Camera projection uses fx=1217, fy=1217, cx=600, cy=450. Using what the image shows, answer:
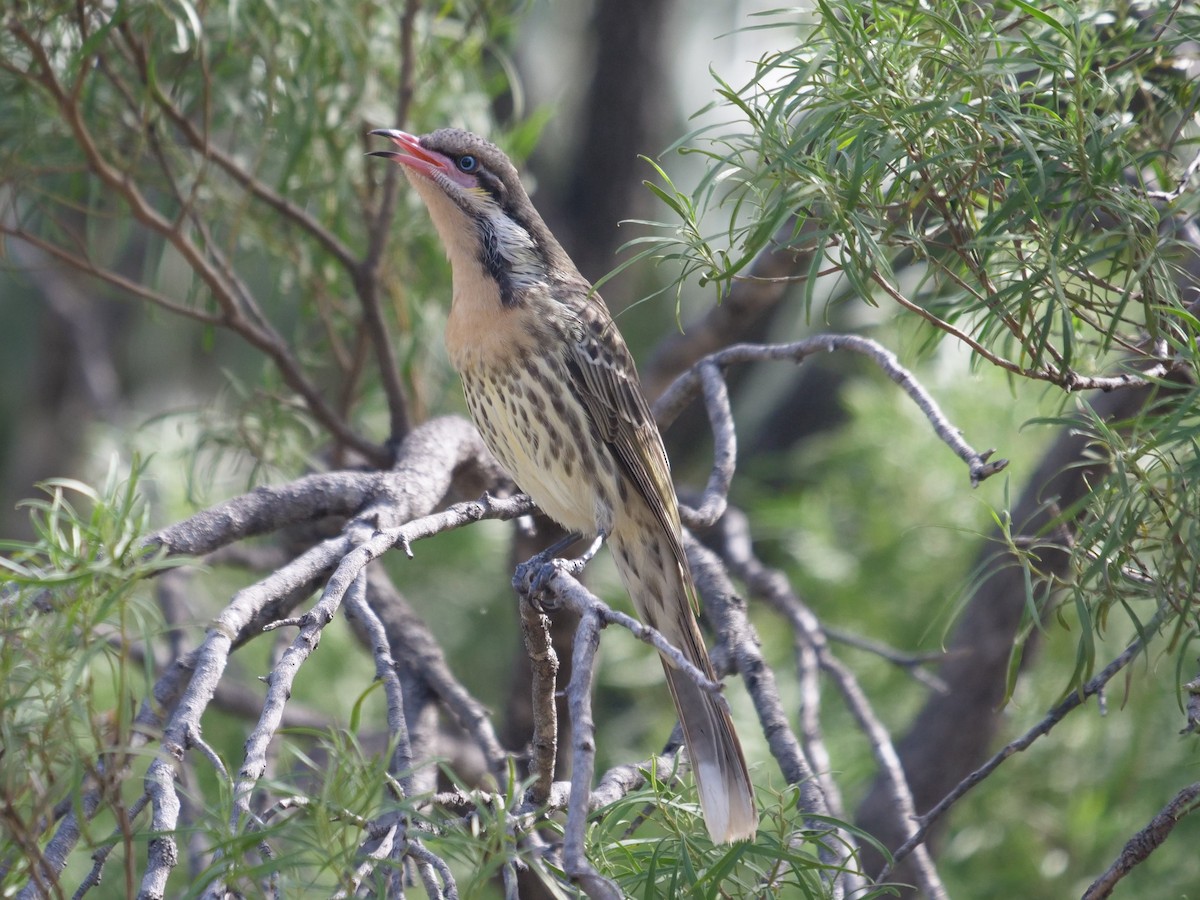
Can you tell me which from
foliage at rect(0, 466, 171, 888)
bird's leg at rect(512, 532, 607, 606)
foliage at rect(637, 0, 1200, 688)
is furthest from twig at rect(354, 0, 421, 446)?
foliage at rect(0, 466, 171, 888)

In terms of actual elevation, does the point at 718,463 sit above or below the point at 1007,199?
below

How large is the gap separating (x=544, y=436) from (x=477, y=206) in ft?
2.35

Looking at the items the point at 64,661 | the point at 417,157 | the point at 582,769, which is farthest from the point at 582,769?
the point at 417,157

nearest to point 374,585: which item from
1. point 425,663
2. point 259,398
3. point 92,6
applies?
point 425,663

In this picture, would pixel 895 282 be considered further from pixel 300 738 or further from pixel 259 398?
pixel 300 738

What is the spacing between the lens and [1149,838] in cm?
187

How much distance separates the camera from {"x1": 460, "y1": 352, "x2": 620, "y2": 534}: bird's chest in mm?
3148

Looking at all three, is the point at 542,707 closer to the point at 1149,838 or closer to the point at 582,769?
the point at 582,769

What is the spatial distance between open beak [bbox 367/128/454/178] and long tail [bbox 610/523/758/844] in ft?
3.66

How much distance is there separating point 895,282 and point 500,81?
8.14 ft

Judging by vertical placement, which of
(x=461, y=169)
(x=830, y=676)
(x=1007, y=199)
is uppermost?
(x=1007, y=199)

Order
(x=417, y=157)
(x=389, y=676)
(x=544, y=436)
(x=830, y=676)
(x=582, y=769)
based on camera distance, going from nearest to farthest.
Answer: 1. (x=582, y=769)
2. (x=389, y=676)
3. (x=544, y=436)
4. (x=417, y=157)
5. (x=830, y=676)

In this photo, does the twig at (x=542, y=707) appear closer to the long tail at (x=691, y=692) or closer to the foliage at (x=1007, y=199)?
the long tail at (x=691, y=692)

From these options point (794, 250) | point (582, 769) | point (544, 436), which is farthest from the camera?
point (544, 436)
